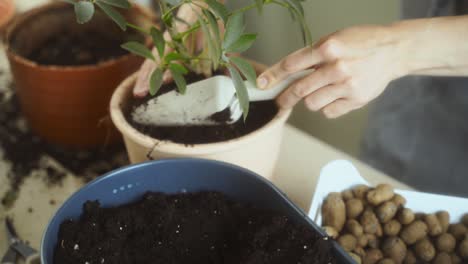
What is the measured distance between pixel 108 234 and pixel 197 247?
105 millimetres

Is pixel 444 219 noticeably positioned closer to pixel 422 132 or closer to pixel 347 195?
pixel 347 195

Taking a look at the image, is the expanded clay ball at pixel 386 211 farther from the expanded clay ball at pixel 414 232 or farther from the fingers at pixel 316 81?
the fingers at pixel 316 81

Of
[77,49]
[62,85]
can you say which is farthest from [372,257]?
[77,49]

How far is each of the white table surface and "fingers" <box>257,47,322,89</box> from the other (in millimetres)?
225

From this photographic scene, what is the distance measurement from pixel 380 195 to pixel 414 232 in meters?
0.07

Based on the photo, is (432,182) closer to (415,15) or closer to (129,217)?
(415,15)

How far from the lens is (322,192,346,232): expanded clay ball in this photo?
0.68 m

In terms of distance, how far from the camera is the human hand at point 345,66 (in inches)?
25.0

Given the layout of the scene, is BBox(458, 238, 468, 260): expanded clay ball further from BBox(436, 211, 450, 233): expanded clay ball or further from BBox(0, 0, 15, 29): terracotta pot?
BBox(0, 0, 15, 29): terracotta pot

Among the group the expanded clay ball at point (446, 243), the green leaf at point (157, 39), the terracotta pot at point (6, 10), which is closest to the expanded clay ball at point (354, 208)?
the expanded clay ball at point (446, 243)

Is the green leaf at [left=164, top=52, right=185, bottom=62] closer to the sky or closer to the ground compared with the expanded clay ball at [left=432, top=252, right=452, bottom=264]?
closer to the sky

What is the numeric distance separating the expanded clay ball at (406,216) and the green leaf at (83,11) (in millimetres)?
482

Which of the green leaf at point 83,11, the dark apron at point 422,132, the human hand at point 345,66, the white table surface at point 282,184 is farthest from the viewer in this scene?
the dark apron at point 422,132

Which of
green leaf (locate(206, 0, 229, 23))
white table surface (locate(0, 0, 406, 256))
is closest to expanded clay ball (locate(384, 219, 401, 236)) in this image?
white table surface (locate(0, 0, 406, 256))
